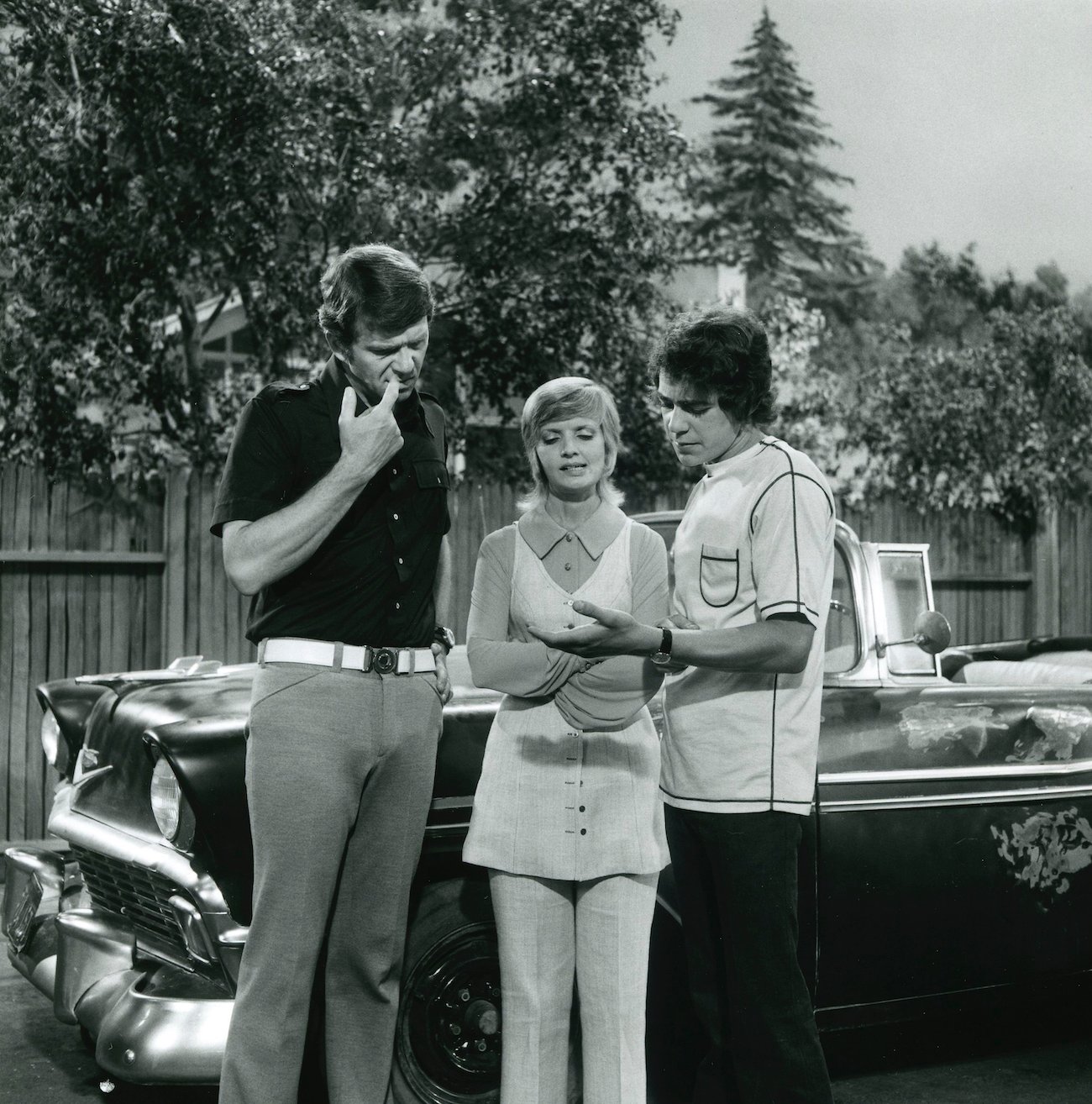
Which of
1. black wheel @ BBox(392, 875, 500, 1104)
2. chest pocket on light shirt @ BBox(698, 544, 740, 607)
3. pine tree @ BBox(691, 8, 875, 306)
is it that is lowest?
black wheel @ BBox(392, 875, 500, 1104)

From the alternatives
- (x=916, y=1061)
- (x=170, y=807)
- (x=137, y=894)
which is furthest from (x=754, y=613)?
(x=916, y=1061)

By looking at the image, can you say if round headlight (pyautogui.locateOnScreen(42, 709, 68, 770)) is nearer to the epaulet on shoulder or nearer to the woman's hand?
the epaulet on shoulder

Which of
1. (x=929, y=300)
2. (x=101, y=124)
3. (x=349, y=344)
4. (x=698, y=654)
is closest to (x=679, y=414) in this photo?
(x=698, y=654)

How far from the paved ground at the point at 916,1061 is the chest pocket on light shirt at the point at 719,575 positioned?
1.57 metres

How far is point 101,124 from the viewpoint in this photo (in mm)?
8211

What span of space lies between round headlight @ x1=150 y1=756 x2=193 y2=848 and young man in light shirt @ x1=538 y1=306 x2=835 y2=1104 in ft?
4.18

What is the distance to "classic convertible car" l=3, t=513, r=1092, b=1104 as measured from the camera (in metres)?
3.19

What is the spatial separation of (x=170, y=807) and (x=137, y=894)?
0.92 feet

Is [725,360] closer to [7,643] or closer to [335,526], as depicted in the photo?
[335,526]

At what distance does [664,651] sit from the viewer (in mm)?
2436

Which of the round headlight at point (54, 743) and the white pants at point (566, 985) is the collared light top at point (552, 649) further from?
the round headlight at point (54, 743)

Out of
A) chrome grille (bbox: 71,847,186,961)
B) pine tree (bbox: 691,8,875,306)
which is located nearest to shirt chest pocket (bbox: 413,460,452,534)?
chrome grille (bbox: 71,847,186,961)

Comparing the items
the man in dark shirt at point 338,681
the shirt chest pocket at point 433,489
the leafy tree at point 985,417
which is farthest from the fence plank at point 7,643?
the leafy tree at point 985,417

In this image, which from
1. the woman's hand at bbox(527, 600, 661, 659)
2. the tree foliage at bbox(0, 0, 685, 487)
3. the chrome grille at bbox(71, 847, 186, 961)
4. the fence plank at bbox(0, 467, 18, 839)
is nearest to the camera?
the woman's hand at bbox(527, 600, 661, 659)
